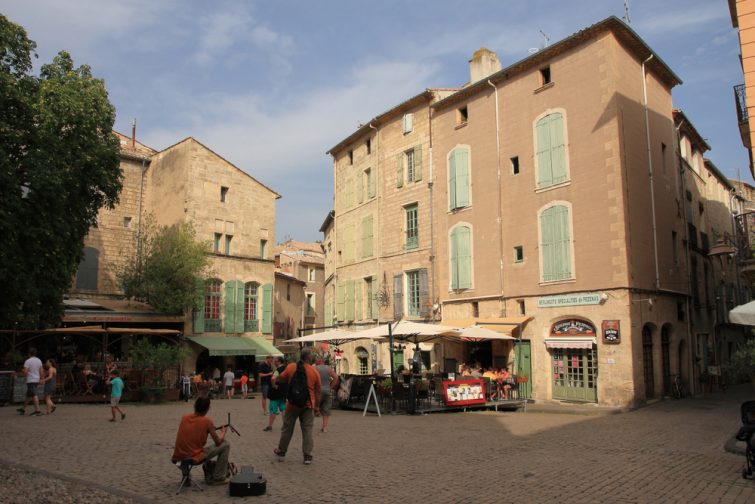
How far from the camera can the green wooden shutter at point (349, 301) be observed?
28.5 metres

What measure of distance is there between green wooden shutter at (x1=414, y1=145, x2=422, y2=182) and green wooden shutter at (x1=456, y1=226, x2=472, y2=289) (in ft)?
12.0

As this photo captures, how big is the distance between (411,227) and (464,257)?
12.2ft

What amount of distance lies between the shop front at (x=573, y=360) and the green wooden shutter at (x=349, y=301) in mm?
11313

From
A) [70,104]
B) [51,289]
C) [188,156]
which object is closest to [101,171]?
[70,104]

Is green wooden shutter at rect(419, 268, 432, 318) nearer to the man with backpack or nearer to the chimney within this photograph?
the chimney

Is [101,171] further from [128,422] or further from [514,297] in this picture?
[514,297]

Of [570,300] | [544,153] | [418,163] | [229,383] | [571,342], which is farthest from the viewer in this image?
[418,163]

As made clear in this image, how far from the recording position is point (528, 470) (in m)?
8.07

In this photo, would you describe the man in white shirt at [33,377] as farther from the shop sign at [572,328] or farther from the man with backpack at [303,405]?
the shop sign at [572,328]

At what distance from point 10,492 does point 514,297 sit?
54.2 feet

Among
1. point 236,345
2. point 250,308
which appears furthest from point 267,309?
point 236,345

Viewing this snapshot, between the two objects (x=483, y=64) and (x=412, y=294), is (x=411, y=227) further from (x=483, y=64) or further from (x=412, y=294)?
(x=483, y=64)

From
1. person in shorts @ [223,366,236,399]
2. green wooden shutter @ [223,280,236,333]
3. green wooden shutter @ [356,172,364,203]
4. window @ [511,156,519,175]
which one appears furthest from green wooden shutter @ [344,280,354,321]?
window @ [511,156,519,175]

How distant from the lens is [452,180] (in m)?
23.4
